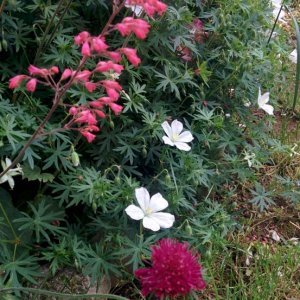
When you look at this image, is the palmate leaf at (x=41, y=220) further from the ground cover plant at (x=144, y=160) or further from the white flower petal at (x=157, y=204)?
the white flower petal at (x=157, y=204)

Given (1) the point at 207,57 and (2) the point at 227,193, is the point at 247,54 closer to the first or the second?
(1) the point at 207,57

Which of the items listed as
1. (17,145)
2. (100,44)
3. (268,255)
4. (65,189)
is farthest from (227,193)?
(100,44)

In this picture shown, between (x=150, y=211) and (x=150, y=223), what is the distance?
0.16ft

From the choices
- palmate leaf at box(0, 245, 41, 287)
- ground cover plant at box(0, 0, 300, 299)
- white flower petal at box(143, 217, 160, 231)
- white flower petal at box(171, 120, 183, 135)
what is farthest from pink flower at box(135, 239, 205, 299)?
white flower petal at box(171, 120, 183, 135)

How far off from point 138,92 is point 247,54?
2.07 ft

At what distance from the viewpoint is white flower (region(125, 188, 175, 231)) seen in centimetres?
207

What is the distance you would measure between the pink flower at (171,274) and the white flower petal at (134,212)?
0.35 m

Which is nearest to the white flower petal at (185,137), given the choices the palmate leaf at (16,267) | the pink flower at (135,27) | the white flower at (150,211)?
the white flower at (150,211)

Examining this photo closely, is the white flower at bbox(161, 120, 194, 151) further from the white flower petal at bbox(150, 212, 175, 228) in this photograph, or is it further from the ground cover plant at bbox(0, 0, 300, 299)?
the white flower petal at bbox(150, 212, 175, 228)

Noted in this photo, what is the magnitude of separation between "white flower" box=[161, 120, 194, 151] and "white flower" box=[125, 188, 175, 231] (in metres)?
0.28

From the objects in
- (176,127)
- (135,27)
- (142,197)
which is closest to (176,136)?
(176,127)

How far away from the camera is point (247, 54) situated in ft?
8.80

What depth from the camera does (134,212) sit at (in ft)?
6.77

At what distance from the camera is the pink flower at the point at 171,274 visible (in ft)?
5.37
